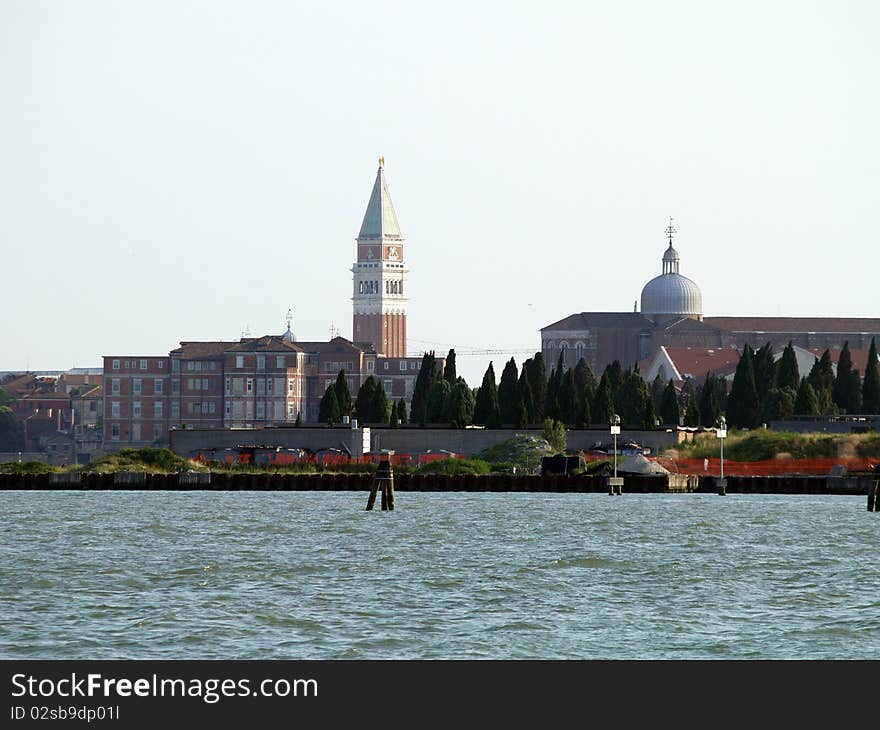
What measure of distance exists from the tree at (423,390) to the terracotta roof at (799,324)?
6789 centimetres

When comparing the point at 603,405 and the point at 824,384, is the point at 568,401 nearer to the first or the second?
the point at 603,405

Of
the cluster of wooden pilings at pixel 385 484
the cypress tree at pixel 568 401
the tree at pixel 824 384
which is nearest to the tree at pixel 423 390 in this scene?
the cypress tree at pixel 568 401

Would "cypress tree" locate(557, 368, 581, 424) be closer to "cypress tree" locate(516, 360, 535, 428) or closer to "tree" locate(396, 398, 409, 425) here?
"cypress tree" locate(516, 360, 535, 428)

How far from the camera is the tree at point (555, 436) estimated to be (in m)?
116

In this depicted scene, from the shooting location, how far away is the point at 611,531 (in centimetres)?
6319

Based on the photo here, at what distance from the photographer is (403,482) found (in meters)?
102

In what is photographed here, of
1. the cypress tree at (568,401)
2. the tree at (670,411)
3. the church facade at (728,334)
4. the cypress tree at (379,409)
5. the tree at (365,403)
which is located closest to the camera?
the cypress tree at (568,401)

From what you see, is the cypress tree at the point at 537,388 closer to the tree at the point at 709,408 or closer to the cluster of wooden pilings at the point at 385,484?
the tree at the point at 709,408

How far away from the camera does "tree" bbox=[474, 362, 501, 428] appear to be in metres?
123

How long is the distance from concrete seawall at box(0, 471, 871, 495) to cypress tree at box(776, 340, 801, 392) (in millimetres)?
23845

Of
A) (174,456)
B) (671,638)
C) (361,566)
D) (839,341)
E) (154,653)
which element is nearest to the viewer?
(154,653)
